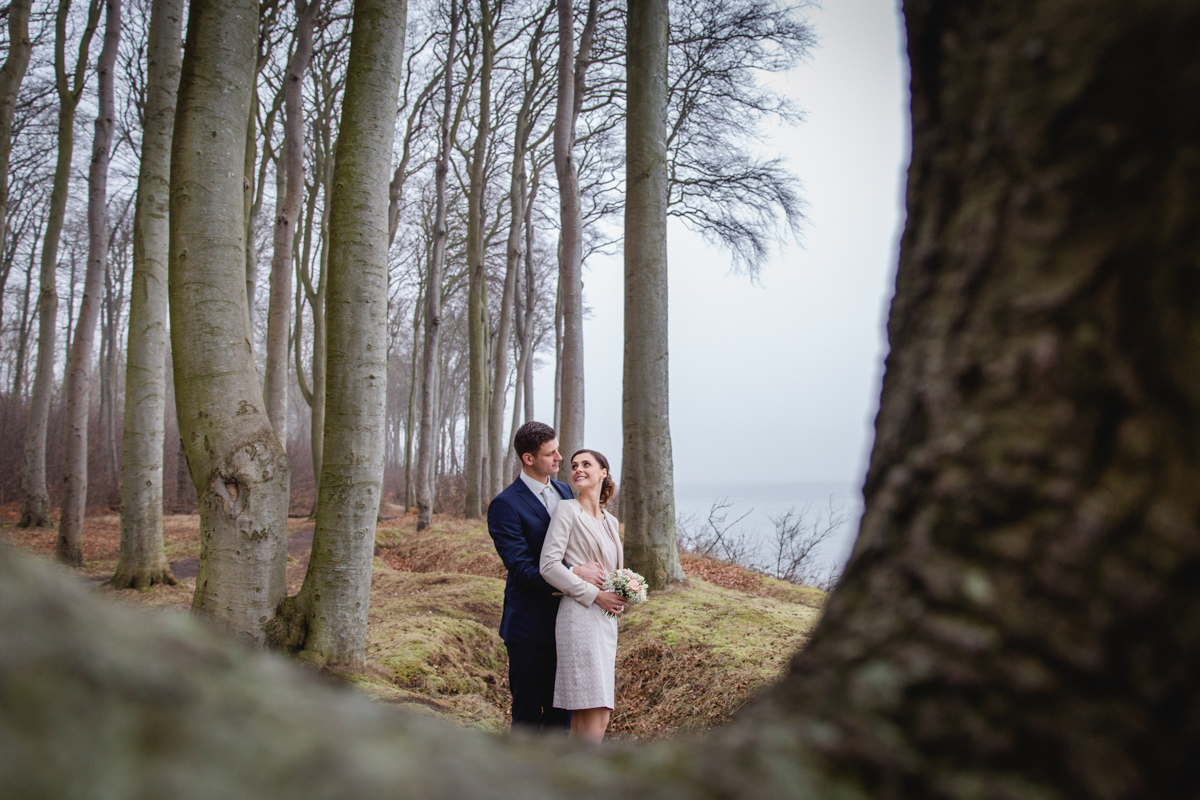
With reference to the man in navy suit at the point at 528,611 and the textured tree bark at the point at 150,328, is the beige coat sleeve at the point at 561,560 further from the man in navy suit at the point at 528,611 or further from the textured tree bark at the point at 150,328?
the textured tree bark at the point at 150,328

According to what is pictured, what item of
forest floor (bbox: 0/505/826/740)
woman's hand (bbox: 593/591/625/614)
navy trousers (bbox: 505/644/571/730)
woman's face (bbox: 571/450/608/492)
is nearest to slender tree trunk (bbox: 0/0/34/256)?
forest floor (bbox: 0/505/826/740)

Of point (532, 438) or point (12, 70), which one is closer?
point (532, 438)

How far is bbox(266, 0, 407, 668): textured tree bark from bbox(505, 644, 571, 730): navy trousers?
122cm

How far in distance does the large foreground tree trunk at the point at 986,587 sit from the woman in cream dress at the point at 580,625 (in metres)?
2.92

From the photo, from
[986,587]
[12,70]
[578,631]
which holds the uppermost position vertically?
[12,70]

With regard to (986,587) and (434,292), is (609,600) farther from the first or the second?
(434,292)

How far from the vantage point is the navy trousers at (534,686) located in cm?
374

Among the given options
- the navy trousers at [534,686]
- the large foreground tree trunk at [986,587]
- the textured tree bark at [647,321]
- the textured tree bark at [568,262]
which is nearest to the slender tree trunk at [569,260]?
the textured tree bark at [568,262]

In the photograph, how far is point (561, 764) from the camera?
0.63 metres

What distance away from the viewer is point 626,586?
11.7 ft

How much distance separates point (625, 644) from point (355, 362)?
3.63 m

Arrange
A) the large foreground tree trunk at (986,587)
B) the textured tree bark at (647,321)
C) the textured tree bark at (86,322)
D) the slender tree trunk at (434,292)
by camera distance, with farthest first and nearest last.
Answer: the slender tree trunk at (434,292), the textured tree bark at (86,322), the textured tree bark at (647,321), the large foreground tree trunk at (986,587)

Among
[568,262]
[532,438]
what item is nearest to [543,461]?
[532,438]

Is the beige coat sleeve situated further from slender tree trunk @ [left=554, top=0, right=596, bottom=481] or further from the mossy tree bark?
the mossy tree bark
